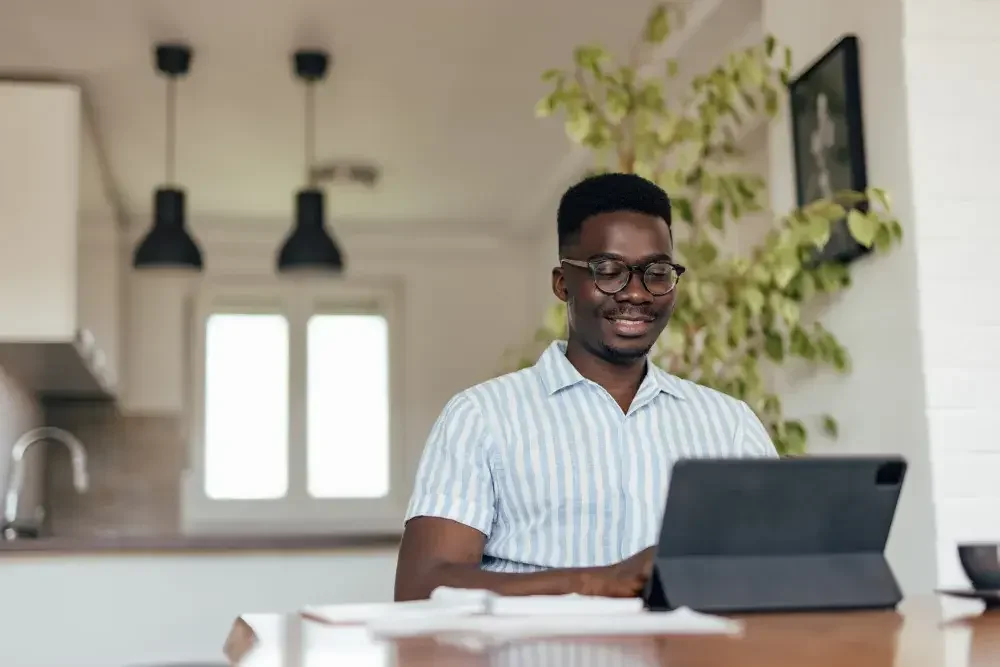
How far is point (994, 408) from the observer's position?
2.55m

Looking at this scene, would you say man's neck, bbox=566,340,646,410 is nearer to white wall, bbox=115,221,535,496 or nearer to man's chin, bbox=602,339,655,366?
man's chin, bbox=602,339,655,366

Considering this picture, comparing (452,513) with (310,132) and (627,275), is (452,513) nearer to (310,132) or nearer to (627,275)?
(627,275)

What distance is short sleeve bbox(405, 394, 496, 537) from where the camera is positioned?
5.41 feet

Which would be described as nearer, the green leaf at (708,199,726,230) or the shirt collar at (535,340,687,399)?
the shirt collar at (535,340,687,399)

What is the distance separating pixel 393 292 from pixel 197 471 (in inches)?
57.1

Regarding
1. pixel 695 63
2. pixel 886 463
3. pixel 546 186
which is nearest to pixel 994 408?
pixel 886 463

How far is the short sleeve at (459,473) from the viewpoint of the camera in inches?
64.9

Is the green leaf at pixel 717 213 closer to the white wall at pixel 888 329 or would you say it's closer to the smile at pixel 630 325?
the white wall at pixel 888 329

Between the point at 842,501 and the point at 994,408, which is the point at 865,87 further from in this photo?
the point at 842,501

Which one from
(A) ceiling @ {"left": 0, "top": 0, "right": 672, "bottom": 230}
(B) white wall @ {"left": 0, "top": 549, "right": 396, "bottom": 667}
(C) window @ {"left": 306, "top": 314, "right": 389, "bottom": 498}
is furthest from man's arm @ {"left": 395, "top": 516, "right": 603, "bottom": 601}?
(C) window @ {"left": 306, "top": 314, "right": 389, "bottom": 498}

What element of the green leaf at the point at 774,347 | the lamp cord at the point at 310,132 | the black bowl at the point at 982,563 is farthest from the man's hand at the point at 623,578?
the lamp cord at the point at 310,132

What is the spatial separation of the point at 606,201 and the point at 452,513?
1.60 ft

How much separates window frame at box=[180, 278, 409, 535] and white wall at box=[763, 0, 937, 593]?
4295 mm

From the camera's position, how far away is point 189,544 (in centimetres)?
350
